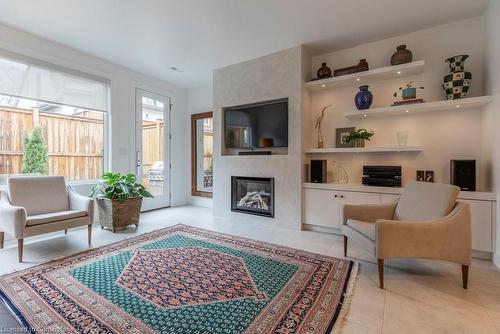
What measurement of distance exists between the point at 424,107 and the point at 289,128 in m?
1.69

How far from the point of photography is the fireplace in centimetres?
394

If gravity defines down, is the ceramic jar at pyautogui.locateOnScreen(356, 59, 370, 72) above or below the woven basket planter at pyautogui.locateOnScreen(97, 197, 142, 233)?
above

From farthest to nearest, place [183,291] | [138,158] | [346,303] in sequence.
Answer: [138,158] → [183,291] → [346,303]

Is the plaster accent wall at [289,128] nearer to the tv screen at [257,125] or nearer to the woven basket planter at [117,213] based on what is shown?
the tv screen at [257,125]

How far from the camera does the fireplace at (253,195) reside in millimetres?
3938

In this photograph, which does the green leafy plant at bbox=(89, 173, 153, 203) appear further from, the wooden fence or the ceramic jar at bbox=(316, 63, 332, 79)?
the ceramic jar at bbox=(316, 63, 332, 79)

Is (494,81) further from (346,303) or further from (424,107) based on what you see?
(346,303)

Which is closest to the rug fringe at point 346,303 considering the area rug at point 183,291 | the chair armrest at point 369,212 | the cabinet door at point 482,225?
the area rug at point 183,291

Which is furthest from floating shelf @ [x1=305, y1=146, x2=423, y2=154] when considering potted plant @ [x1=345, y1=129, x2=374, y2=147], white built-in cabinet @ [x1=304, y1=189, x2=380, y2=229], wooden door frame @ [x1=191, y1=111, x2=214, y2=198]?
wooden door frame @ [x1=191, y1=111, x2=214, y2=198]

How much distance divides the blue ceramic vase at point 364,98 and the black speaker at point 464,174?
4.02 feet

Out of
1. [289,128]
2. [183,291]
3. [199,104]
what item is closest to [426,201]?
[289,128]

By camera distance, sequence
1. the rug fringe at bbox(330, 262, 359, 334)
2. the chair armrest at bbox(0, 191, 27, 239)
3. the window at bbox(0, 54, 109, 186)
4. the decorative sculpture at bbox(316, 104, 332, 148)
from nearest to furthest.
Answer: the rug fringe at bbox(330, 262, 359, 334) < the chair armrest at bbox(0, 191, 27, 239) < the window at bbox(0, 54, 109, 186) < the decorative sculpture at bbox(316, 104, 332, 148)

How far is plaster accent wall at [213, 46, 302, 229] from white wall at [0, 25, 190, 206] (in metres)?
1.39

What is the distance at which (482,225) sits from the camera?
254cm
